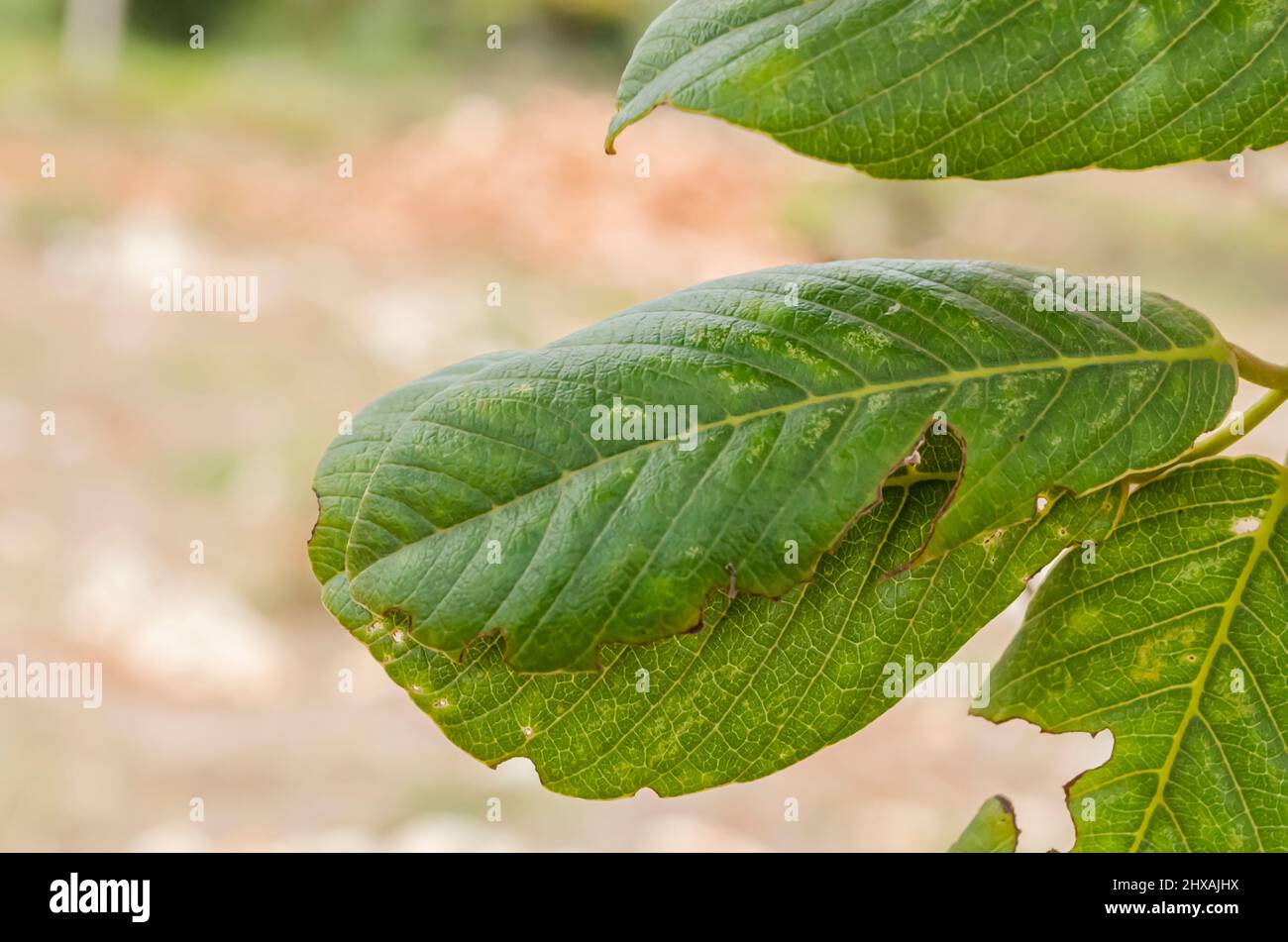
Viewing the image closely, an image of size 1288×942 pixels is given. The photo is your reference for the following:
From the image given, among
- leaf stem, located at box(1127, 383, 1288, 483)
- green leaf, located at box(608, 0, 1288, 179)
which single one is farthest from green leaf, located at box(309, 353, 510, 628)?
leaf stem, located at box(1127, 383, 1288, 483)

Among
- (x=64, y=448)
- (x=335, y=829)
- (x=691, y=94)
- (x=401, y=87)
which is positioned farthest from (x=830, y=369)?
(x=401, y=87)

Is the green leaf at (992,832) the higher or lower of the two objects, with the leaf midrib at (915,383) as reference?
lower

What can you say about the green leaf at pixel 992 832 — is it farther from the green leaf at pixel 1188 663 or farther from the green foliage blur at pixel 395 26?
the green foliage blur at pixel 395 26

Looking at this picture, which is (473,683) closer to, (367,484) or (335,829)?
(367,484)

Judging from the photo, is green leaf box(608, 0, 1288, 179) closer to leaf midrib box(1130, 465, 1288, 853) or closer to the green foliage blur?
leaf midrib box(1130, 465, 1288, 853)

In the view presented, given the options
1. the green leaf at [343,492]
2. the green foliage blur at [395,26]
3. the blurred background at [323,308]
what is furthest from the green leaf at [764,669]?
the green foliage blur at [395,26]
